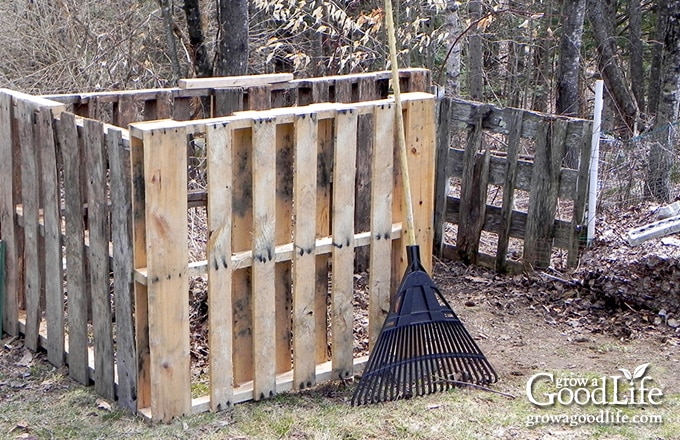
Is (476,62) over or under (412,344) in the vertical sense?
over

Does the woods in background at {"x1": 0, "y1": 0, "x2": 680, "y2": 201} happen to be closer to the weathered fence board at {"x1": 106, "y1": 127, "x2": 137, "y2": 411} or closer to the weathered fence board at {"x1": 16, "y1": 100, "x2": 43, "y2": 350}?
the weathered fence board at {"x1": 16, "y1": 100, "x2": 43, "y2": 350}

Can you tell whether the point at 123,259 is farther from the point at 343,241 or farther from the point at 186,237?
the point at 343,241

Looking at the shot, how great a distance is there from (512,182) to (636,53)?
9.25 m

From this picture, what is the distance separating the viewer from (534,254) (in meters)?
7.30

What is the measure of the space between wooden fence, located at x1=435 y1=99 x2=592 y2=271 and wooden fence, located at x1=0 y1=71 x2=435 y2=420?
2132 millimetres

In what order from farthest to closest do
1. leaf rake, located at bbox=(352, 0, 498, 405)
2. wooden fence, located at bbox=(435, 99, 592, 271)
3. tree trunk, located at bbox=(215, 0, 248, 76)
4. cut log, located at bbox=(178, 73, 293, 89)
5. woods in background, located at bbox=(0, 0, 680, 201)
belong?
woods in background, located at bbox=(0, 0, 680, 201) < tree trunk, located at bbox=(215, 0, 248, 76) < wooden fence, located at bbox=(435, 99, 592, 271) < cut log, located at bbox=(178, 73, 293, 89) < leaf rake, located at bbox=(352, 0, 498, 405)

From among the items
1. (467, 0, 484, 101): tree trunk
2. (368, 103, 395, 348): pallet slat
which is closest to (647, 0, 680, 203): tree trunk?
(467, 0, 484, 101): tree trunk

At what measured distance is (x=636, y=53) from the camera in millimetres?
15406

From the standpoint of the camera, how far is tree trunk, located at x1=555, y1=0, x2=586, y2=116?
11.7 metres

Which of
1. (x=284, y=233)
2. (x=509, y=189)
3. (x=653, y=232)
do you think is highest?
(x=284, y=233)

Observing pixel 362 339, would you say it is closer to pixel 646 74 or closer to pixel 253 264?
pixel 253 264

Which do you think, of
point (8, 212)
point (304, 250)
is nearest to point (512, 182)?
point (304, 250)

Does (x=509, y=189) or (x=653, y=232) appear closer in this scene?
(x=653, y=232)

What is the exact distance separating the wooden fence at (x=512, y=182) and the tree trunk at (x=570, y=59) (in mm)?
4474
